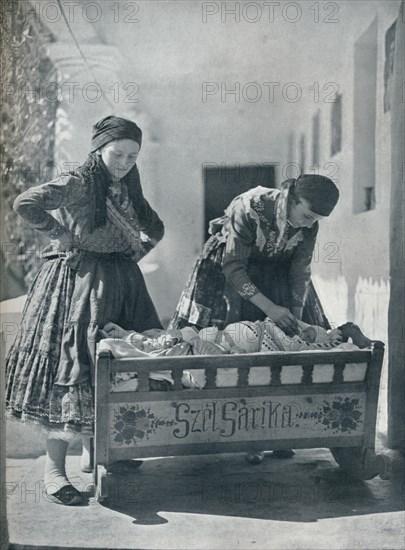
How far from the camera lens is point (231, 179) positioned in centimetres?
393

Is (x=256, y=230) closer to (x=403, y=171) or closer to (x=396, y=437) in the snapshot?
(x=403, y=171)

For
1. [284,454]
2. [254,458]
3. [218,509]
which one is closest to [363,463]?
[284,454]

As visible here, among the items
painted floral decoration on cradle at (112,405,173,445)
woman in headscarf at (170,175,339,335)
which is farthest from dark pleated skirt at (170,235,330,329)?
painted floral decoration on cradle at (112,405,173,445)

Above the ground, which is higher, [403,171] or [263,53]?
[263,53]

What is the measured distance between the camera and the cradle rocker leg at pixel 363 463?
393 centimetres

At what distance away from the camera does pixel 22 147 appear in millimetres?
3891

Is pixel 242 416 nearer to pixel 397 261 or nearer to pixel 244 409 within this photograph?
pixel 244 409

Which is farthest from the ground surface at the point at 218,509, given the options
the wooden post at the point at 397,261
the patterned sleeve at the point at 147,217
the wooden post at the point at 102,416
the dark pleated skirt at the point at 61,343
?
the patterned sleeve at the point at 147,217

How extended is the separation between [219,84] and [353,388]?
1.71m

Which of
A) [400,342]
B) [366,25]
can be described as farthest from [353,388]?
[366,25]

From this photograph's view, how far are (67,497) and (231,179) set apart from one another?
6.02 feet

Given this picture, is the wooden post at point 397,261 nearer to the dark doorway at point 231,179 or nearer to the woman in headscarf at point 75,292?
the dark doorway at point 231,179

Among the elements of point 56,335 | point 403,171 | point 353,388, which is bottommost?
point 353,388

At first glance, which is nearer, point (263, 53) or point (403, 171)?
point (263, 53)
